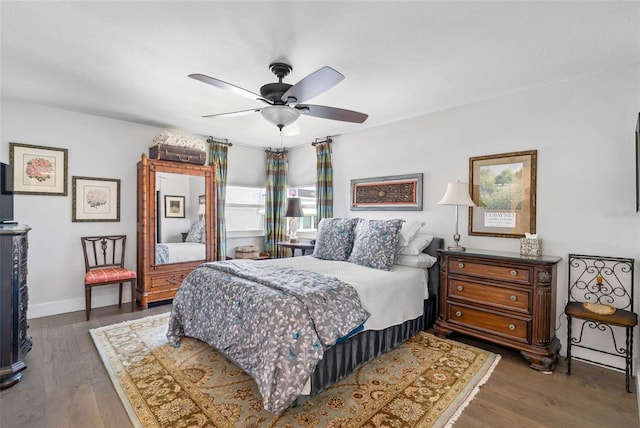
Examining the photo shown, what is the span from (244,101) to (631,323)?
12.7ft

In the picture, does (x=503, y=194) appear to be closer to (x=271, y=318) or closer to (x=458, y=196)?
(x=458, y=196)

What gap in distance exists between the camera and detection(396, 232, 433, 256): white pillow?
3.37m

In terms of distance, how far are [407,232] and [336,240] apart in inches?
31.9

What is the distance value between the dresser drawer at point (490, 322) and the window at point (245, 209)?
3.64 m

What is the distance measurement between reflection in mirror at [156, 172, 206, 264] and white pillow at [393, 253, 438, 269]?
2.87m

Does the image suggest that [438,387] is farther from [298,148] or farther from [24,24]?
[298,148]

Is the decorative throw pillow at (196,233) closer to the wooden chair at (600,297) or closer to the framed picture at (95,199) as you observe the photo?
the framed picture at (95,199)

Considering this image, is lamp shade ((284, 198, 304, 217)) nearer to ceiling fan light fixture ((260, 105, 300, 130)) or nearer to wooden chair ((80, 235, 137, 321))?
wooden chair ((80, 235, 137, 321))

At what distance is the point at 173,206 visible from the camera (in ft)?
14.3

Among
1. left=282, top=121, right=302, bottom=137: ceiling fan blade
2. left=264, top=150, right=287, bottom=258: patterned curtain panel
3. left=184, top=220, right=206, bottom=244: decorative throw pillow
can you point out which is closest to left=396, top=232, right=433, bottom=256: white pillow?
left=282, top=121, right=302, bottom=137: ceiling fan blade

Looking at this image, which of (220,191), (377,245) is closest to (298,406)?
(377,245)

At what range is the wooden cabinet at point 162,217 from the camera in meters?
4.13

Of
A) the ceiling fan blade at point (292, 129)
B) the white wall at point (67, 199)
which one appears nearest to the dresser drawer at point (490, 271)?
the ceiling fan blade at point (292, 129)

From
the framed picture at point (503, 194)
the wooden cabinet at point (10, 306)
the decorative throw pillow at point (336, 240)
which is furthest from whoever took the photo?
the decorative throw pillow at point (336, 240)
